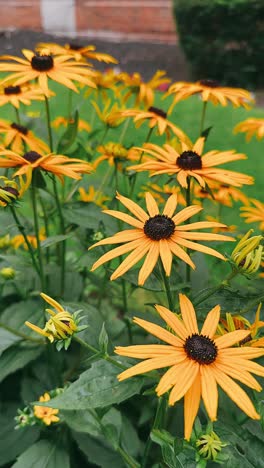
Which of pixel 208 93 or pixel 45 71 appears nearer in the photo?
pixel 45 71

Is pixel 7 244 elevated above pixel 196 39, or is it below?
below

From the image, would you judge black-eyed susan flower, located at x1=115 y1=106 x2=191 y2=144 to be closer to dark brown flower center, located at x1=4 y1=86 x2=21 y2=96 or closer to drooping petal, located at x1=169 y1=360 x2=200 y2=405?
dark brown flower center, located at x1=4 y1=86 x2=21 y2=96

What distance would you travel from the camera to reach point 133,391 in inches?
34.8

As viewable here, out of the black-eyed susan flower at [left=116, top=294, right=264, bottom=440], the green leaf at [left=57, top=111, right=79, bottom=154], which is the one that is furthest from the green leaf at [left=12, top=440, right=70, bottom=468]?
the green leaf at [left=57, top=111, right=79, bottom=154]

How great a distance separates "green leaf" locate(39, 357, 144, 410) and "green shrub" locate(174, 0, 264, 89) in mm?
4509

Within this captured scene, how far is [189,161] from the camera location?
1.12 m

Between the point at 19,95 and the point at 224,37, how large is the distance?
4.11m

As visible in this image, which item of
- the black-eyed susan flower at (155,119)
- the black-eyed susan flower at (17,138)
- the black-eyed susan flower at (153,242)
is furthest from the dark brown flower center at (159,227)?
the black-eyed susan flower at (17,138)

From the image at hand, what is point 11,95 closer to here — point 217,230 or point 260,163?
point 217,230

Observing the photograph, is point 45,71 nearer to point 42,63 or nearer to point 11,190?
point 42,63

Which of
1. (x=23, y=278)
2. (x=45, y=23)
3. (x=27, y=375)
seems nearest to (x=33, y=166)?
(x=23, y=278)

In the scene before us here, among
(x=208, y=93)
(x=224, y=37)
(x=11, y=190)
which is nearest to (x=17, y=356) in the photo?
(x=11, y=190)

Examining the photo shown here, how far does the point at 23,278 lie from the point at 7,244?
0.99ft

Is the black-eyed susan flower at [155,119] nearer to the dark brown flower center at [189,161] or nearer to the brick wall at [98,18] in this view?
the dark brown flower center at [189,161]
